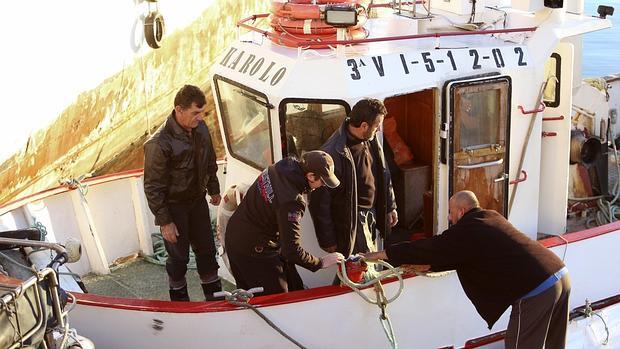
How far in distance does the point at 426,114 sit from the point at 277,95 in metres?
1.30

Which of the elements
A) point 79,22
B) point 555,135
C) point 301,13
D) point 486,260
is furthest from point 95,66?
point 486,260

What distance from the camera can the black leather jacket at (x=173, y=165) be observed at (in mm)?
5414

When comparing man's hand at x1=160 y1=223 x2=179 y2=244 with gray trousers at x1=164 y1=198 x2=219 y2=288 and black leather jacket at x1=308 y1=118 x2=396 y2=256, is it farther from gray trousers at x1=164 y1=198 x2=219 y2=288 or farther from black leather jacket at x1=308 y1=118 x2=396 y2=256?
black leather jacket at x1=308 y1=118 x2=396 y2=256

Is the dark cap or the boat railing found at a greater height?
the boat railing

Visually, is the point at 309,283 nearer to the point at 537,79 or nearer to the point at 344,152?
the point at 344,152

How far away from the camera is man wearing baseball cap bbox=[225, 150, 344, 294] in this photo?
4.77m

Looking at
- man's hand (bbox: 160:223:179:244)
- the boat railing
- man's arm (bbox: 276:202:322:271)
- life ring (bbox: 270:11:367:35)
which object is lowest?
man's hand (bbox: 160:223:179:244)

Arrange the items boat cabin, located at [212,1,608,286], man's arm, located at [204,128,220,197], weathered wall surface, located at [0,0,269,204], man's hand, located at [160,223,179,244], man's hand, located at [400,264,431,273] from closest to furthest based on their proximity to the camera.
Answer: man's hand, located at [400,264,431,273], boat cabin, located at [212,1,608,286], man's hand, located at [160,223,179,244], man's arm, located at [204,128,220,197], weathered wall surface, located at [0,0,269,204]

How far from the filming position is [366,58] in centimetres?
531

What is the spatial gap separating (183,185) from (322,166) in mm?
1305

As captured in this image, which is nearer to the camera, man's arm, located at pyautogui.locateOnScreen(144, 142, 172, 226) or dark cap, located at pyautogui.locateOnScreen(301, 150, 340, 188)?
dark cap, located at pyautogui.locateOnScreen(301, 150, 340, 188)

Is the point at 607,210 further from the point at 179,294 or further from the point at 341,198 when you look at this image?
the point at 179,294

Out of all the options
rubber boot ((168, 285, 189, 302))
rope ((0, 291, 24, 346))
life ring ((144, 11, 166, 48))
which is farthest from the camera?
life ring ((144, 11, 166, 48))

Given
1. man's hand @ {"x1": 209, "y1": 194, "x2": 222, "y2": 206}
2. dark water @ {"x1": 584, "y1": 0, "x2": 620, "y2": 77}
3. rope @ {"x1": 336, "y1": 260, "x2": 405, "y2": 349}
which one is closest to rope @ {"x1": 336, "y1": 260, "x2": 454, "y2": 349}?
rope @ {"x1": 336, "y1": 260, "x2": 405, "y2": 349}
